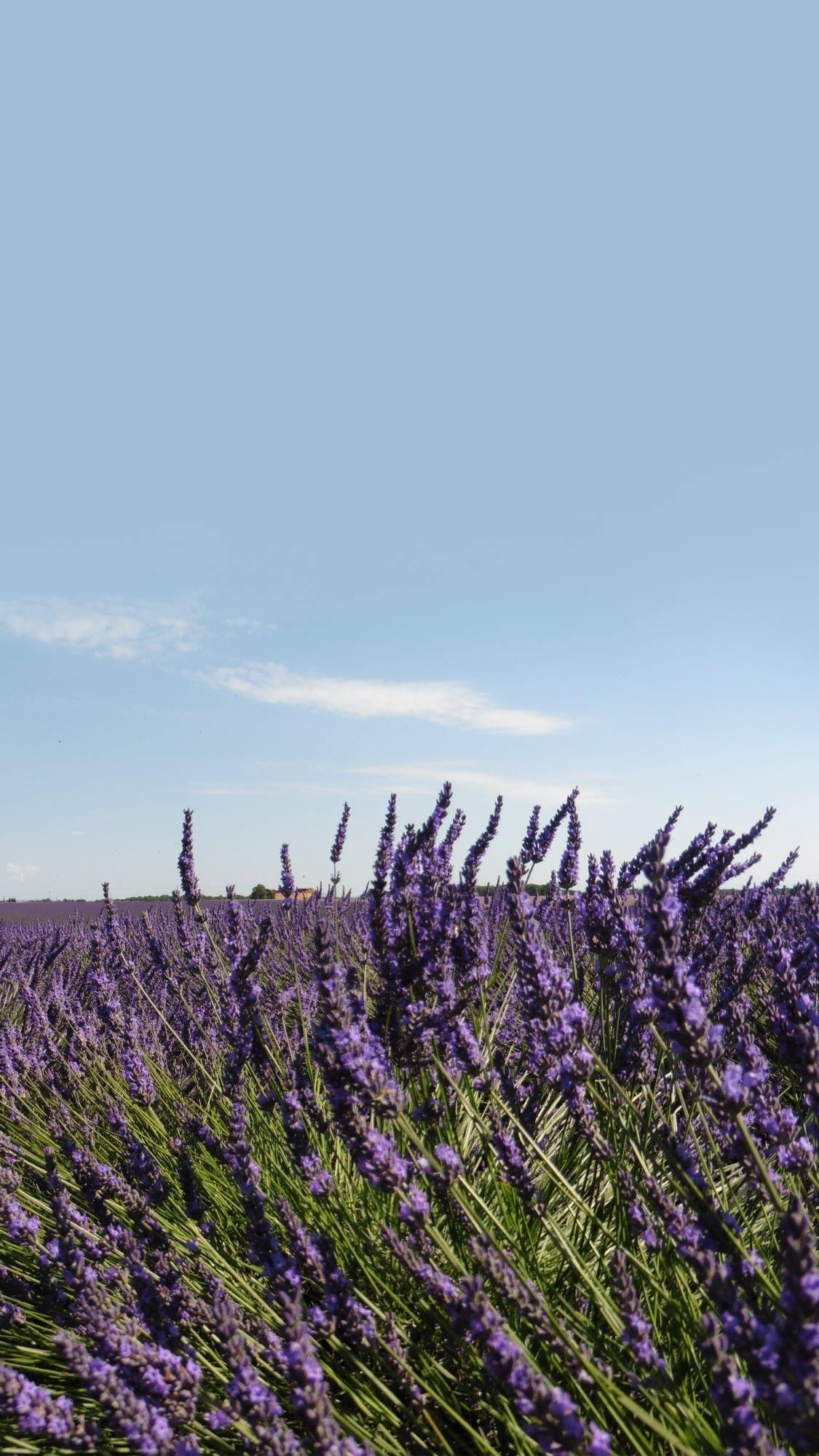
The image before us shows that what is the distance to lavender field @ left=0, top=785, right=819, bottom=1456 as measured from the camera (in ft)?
3.63

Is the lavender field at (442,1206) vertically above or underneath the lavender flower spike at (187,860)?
underneath

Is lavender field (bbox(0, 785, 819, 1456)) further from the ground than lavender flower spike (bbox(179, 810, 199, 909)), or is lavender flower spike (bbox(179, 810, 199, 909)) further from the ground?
lavender flower spike (bbox(179, 810, 199, 909))

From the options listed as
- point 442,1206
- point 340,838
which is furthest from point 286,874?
point 442,1206

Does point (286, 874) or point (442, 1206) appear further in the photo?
point (286, 874)

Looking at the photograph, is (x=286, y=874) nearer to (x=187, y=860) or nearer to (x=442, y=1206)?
(x=187, y=860)

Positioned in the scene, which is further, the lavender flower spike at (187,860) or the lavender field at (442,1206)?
the lavender flower spike at (187,860)

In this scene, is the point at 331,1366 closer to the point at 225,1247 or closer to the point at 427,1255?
the point at 427,1255

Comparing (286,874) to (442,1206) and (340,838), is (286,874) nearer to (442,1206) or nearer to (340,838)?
(340,838)

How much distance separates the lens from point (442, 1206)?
216 centimetres

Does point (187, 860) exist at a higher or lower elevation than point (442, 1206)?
higher

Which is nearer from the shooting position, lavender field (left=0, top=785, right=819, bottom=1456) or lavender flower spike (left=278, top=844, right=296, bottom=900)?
lavender field (left=0, top=785, right=819, bottom=1456)

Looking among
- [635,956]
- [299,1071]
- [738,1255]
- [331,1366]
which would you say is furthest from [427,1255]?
[299,1071]

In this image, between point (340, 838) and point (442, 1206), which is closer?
point (442, 1206)

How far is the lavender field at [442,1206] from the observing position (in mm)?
1106
